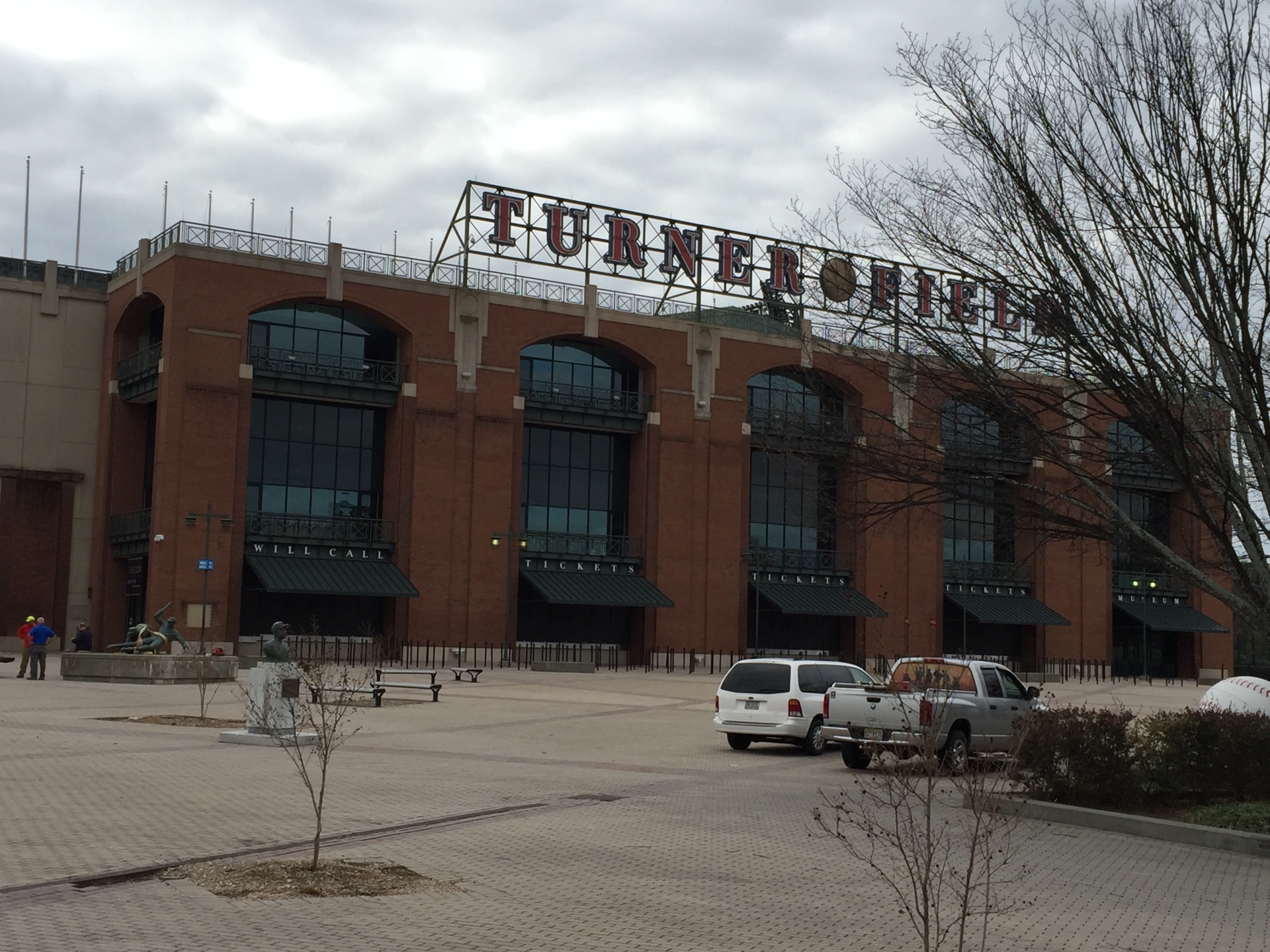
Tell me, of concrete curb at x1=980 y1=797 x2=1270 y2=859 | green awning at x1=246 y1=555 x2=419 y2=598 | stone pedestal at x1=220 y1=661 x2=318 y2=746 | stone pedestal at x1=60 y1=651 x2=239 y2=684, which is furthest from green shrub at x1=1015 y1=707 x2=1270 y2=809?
green awning at x1=246 y1=555 x2=419 y2=598

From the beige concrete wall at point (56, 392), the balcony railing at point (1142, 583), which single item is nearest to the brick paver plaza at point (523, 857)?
the beige concrete wall at point (56, 392)

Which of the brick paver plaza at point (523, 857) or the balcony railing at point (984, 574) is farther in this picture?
the balcony railing at point (984, 574)

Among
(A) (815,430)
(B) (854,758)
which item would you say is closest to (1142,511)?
(B) (854,758)

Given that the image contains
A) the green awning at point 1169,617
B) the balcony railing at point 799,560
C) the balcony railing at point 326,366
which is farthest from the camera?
the green awning at point 1169,617

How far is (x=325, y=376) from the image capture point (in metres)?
51.8

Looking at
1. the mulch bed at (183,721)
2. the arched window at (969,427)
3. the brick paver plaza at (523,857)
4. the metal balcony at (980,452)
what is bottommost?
the brick paver plaza at (523,857)

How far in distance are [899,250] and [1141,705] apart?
27.0 metres

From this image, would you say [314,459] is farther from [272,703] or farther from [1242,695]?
[1242,695]

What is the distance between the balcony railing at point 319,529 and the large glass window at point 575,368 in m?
8.77

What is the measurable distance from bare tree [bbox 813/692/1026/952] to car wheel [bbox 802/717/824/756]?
10.3ft

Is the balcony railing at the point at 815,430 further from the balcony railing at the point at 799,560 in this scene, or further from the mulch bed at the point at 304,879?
the balcony railing at the point at 799,560

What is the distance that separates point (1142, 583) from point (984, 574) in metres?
9.89

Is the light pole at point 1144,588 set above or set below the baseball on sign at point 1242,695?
above

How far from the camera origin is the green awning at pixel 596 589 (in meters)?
53.2
